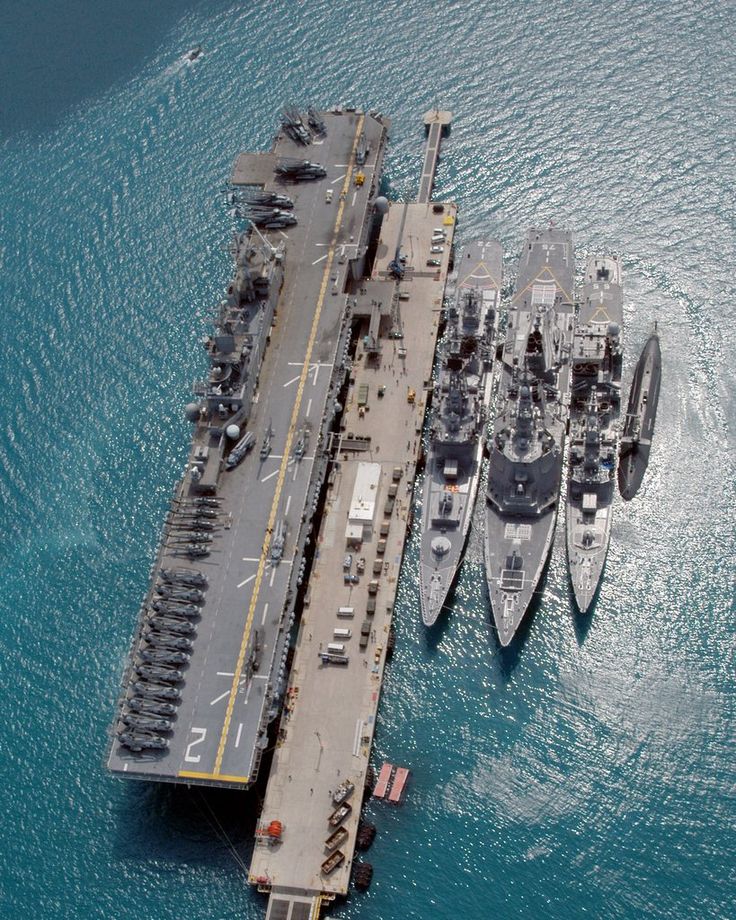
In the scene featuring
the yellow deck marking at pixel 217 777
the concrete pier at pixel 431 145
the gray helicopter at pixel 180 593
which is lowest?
the yellow deck marking at pixel 217 777

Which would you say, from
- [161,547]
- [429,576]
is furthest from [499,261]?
[161,547]

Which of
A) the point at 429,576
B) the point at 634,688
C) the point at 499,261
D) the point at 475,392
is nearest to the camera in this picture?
the point at 634,688

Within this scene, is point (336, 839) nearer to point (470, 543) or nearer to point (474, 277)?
point (470, 543)

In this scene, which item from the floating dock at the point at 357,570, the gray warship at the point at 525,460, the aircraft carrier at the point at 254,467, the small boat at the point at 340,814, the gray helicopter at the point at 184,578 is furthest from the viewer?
the gray warship at the point at 525,460

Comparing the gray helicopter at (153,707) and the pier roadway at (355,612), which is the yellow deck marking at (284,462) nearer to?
the gray helicopter at (153,707)

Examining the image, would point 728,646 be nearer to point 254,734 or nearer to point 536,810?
point 536,810

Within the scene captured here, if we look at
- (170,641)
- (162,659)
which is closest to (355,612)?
(170,641)

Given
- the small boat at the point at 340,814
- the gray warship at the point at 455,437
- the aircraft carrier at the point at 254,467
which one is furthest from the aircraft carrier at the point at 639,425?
the small boat at the point at 340,814

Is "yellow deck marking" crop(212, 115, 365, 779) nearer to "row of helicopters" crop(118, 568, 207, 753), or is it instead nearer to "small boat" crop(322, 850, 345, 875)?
"row of helicopters" crop(118, 568, 207, 753)
